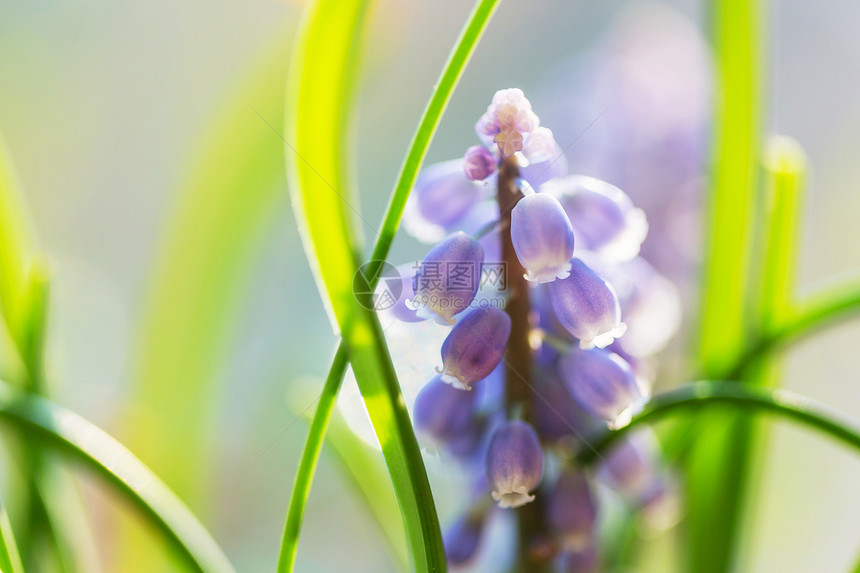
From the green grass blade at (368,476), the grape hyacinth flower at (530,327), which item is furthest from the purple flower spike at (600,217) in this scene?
the green grass blade at (368,476)

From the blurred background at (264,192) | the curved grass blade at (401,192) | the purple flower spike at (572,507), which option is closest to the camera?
the curved grass blade at (401,192)

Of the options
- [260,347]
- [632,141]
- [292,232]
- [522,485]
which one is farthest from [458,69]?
[292,232]

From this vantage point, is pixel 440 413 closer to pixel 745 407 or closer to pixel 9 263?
pixel 745 407

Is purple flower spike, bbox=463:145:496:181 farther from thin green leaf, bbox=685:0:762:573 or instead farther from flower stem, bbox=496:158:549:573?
thin green leaf, bbox=685:0:762:573

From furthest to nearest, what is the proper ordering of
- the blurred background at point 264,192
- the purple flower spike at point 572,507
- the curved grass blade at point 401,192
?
the blurred background at point 264,192, the purple flower spike at point 572,507, the curved grass blade at point 401,192

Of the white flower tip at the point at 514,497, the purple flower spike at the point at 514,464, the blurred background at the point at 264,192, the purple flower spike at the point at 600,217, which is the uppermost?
the blurred background at the point at 264,192

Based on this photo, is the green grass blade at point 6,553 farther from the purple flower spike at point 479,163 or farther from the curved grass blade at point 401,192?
the purple flower spike at point 479,163

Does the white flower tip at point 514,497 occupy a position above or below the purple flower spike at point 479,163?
below
